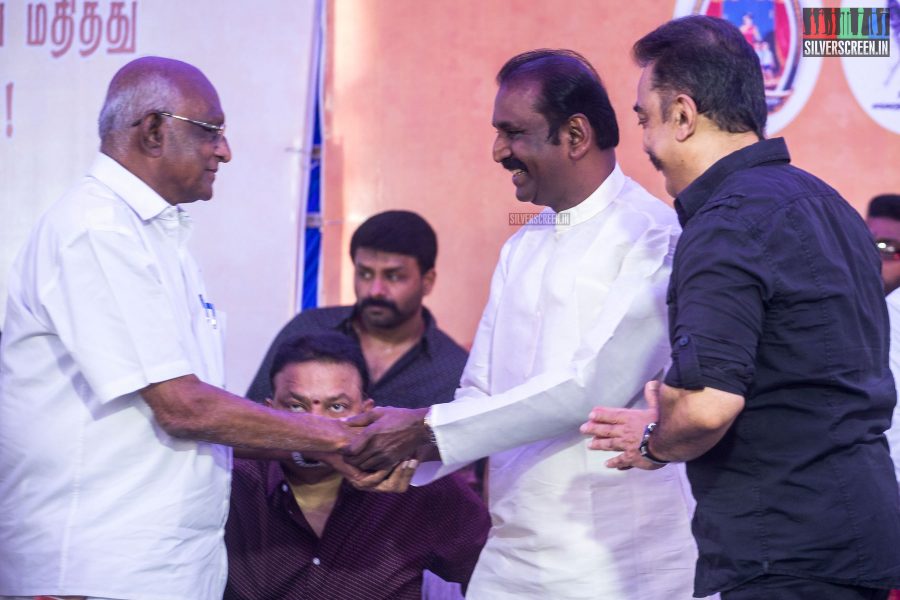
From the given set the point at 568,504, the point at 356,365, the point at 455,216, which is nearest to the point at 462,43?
the point at 455,216

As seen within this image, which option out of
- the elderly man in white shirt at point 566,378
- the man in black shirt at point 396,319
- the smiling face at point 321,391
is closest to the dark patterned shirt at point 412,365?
the man in black shirt at point 396,319

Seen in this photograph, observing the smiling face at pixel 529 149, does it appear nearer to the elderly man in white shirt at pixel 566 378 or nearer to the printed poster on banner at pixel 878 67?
the elderly man in white shirt at pixel 566 378

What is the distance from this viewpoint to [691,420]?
7.11 ft

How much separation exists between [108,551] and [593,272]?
1340 mm

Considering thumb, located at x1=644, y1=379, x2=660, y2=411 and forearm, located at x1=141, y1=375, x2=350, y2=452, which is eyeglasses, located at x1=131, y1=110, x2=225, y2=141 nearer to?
forearm, located at x1=141, y1=375, x2=350, y2=452

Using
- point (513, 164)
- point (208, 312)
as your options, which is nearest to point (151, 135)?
point (208, 312)

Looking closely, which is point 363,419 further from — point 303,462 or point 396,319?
point 396,319

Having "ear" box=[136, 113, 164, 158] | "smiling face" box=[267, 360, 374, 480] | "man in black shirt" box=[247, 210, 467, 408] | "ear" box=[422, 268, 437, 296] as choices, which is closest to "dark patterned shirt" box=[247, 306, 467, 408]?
"man in black shirt" box=[247, 210, 467, 408]

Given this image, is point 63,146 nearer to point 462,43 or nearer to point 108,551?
point 462,43

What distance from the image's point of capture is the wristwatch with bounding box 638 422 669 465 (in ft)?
7.74

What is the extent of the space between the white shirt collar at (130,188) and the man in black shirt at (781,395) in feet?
4.10

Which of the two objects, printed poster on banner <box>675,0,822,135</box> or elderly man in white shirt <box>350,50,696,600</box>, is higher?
printed poster on banner <box>675,0,822,135</box>

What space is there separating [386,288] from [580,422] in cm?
214

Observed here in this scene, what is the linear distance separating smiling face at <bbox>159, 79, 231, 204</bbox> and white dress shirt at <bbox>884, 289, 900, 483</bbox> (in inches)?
92.5
